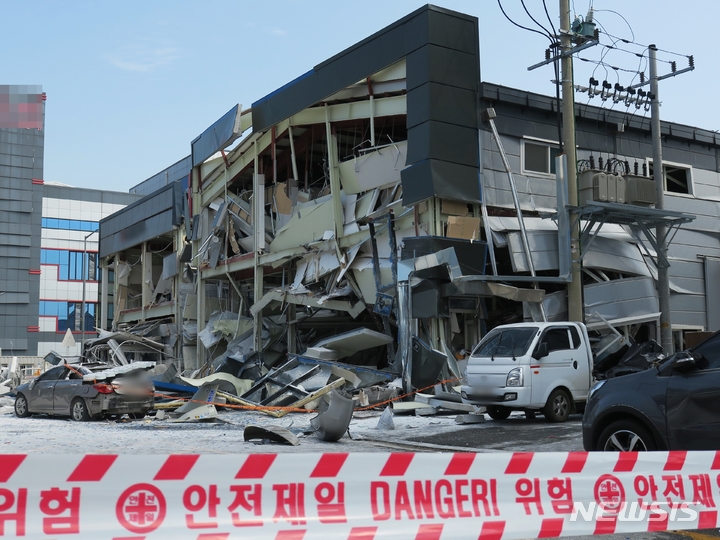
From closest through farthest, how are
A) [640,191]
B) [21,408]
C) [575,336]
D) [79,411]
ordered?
1. [575,336]
2. [79,411]
3. [21,408]
4. [640,191]

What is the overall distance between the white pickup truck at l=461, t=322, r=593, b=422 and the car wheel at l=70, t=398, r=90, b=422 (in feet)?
30.0

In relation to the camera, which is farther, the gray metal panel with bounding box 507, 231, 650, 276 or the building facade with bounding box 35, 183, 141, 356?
the building facade with bounding box 35, 183, 141, 356

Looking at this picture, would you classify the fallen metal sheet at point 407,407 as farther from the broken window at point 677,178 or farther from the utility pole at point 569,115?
the broken window at point 677,178

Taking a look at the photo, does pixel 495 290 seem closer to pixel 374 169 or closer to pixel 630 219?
pixel 630 219

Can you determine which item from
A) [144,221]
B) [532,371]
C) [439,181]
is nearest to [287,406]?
[532,371]

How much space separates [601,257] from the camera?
70.1 ft

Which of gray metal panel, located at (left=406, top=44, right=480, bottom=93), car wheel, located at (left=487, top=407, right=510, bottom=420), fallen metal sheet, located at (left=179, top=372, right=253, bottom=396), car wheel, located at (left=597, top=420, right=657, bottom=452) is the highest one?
gray metal panel, located at (left=406, top=44, right=480, bottom=93)

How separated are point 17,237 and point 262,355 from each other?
158 ft

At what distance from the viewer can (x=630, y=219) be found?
2130 centimetres

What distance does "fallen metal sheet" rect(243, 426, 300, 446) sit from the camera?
40.4ft

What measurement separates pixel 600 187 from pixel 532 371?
870 cm

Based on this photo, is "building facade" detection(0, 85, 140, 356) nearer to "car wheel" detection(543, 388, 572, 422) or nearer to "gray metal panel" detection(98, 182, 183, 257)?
"gray metal panel" detection(98, 182, 183, 257)

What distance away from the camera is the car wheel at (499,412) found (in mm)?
15047

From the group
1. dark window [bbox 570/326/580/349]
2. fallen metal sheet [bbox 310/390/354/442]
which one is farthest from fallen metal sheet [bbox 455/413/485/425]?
fallen metal sheet [bbox 310/390/354/442]
